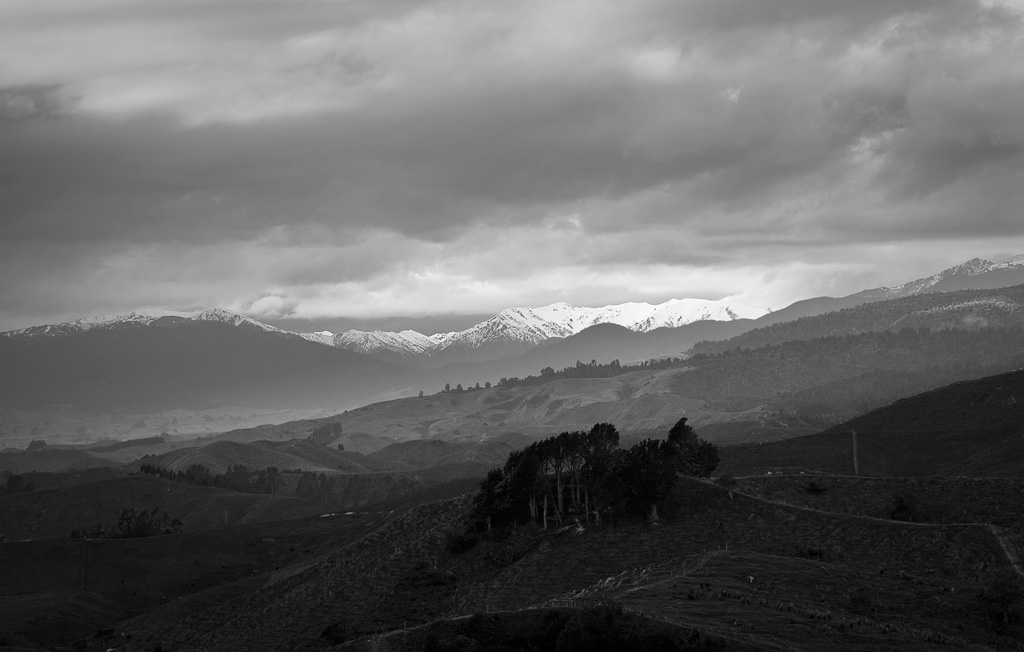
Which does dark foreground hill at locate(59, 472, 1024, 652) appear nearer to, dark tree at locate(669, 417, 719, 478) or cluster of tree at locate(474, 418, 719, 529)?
cluster of tree at locate(474, 418, 719, 529)

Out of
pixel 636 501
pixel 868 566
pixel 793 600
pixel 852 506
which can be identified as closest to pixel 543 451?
pixel 636 501

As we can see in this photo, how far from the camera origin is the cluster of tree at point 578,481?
110 m

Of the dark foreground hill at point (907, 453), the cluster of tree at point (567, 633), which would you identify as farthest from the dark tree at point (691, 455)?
the cluster of tree at point (567, 633)

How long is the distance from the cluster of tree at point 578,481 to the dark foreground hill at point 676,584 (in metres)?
3.00

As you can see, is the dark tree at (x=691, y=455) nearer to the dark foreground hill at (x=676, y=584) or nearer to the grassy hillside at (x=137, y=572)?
the dark foreground hill at (x=676, y=584)

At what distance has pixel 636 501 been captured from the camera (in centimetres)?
10988

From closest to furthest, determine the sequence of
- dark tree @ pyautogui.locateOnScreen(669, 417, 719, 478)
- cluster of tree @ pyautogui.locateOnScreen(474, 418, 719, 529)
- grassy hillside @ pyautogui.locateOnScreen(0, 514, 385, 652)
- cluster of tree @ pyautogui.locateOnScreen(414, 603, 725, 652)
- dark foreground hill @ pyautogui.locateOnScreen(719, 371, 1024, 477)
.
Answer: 1. cluster of tree @ pyautogui.locateOnScreen(414, 603, 725, 652)
2. cluster of tree @ pyautogui.locateOnScreen(474, 418, 719, 529)
3. dark tree @ pyautogui.locateOnScreen(669, 417, 719, 478)
4. grassy hillside @ pyautogui.locateOnScreen(0, 514, 385, 652)
5. dark foreground hill @ pyautogui.locateOnScreen(719, 371, 1024, 477)

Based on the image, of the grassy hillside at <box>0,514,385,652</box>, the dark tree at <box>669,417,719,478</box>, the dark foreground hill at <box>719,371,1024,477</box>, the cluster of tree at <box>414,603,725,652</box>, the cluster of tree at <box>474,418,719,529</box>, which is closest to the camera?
the cluster of tree at <box>414,603,725,652</box>

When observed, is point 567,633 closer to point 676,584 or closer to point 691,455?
point 676,584

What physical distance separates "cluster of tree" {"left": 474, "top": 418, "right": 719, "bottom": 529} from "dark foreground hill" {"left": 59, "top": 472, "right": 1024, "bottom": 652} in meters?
3.00

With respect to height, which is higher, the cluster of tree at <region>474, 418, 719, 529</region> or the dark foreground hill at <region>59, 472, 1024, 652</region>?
the cluster of tree at <region>474, 418, 719, 529</region>

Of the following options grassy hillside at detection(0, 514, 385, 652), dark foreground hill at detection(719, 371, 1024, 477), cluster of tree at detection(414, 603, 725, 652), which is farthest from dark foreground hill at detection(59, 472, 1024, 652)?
dark foreground hill at detection(719, 371, 1024, 477)

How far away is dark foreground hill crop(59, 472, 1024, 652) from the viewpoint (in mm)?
66500

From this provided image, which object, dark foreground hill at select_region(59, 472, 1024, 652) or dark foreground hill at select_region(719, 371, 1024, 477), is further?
dark foreground hill at select_region(719, 371, 1024, 477)
